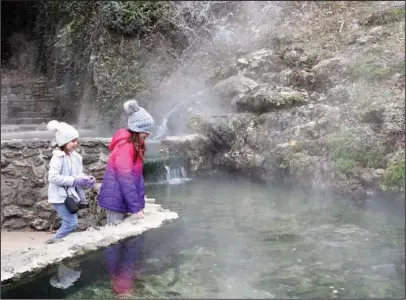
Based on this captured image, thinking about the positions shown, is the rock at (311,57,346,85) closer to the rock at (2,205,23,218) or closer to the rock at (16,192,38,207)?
the rock at (16,192,38,207)

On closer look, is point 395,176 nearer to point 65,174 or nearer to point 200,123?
point 200,123

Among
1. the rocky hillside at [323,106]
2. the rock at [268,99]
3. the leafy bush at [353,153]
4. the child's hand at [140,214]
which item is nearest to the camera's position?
the child's hand at [140,214]

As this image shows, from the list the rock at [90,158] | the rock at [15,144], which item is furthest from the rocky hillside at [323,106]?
the rock at [15,144]

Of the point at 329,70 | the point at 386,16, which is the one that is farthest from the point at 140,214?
the point at 386,16

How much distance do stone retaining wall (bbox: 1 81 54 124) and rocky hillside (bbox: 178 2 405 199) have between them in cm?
282

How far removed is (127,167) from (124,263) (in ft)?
3.15

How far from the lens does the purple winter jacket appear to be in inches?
162

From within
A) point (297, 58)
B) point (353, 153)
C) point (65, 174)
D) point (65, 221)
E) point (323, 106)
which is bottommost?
point (65, 221)

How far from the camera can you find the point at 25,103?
27.0ft

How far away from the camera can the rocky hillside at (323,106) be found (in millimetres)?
6715

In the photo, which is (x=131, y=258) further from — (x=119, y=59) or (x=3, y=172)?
(x=119, y=59)

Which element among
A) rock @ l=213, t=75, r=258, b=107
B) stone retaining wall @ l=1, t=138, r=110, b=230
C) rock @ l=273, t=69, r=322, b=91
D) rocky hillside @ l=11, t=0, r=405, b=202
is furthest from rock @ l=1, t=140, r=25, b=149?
rock @ l=273, t=69, r=322, b=91

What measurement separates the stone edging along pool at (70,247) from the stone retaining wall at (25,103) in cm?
391

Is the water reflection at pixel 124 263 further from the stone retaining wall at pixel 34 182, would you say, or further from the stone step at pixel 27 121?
the stone step at pixel 27 121
